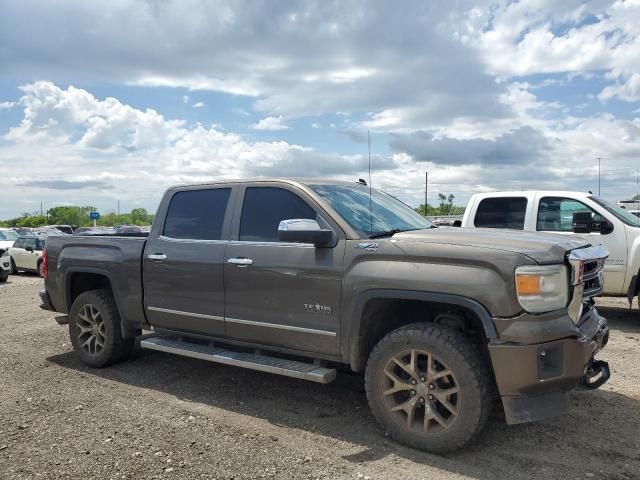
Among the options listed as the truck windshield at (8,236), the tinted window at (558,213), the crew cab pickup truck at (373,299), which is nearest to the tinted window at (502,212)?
the tinted window at (558,213)

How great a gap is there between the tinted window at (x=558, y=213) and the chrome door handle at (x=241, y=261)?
5.48m

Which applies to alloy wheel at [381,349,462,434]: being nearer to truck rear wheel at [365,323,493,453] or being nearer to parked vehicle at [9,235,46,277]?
truck rear wheel at [365,323,493,453]

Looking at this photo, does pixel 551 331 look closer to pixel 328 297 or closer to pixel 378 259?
pixel 378 259

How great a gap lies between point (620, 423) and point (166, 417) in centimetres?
359

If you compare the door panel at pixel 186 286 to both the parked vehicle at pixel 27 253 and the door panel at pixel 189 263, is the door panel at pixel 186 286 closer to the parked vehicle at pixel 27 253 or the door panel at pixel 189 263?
the door panel at pixel 189 263

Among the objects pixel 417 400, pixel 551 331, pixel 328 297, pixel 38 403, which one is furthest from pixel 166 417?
pixel 551 331

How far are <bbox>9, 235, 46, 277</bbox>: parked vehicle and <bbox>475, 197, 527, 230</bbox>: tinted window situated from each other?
1511cm

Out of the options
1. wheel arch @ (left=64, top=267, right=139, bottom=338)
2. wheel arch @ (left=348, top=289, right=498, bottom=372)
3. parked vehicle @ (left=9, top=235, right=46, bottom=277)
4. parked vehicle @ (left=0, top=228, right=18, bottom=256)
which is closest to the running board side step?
wheel arch @ (left=348, top=289, right=498, bottom=372)

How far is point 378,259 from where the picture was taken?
4059 millimetres

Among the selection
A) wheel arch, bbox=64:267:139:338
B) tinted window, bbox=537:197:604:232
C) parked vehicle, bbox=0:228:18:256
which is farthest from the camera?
parked vehicle, bbox=0:228:18:256

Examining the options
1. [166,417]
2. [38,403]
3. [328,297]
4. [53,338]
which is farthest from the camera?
[53,338]

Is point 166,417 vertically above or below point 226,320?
below

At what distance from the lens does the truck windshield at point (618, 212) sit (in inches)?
323

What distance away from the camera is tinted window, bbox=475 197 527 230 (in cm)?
873
